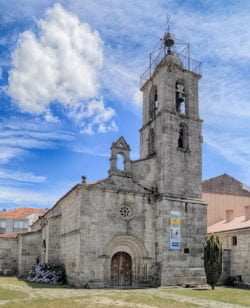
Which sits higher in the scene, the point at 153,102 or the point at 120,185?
the point at 153,102

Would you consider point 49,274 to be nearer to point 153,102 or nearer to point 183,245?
point 183,245

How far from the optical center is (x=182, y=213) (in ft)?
89.3

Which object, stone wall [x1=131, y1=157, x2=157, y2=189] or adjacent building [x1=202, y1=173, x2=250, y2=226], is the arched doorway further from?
adjacent building [x1=202, y1=173, x2=250, y2=226]

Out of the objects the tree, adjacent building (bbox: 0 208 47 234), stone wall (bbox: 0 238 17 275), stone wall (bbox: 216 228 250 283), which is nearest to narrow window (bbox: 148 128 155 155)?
the tree

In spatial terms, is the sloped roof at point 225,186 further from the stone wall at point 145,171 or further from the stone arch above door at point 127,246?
the stone arch above door at point 127,246

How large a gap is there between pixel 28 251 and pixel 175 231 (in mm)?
15208

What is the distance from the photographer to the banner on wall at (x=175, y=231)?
86.2 feet

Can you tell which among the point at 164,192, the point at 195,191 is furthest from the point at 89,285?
the point at 195,191

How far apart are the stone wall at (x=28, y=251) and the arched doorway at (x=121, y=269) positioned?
11.3 metres

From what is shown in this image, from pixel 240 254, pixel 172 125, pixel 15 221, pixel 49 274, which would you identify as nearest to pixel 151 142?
pixel 172 125

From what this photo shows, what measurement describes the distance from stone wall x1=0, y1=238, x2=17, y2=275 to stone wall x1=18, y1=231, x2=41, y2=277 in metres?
1.39

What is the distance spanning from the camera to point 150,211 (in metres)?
26.9

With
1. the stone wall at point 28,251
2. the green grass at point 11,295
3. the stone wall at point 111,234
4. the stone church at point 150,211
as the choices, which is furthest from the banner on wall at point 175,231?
the stone wall at point 28,251

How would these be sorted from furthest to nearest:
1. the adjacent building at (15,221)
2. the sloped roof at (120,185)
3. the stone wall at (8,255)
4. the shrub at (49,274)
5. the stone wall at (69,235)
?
1. the adjacent building at (15,221)
2. the stone wall at (8,255)
3. the shrub at (49,274)
4. the sloped roof at (120,185)
5. the stone wall at (69,235)
